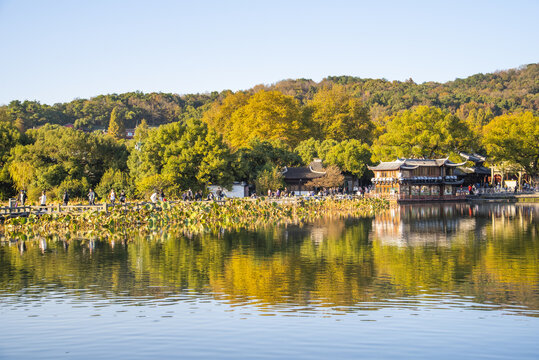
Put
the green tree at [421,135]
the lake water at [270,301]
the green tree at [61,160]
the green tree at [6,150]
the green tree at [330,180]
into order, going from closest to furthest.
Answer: the lake water at [270,301], the green tree at [61,160], the green tree at [6,150], the green tree at [330,180], the green tree at [421,135]

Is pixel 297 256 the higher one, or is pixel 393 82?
pixel 393 82

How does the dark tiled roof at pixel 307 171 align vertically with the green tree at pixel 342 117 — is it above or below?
below

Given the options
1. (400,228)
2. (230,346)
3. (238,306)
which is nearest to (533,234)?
(400,228)

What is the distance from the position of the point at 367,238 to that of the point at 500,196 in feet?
149

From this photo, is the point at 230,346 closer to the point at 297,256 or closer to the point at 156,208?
the point at 297,256

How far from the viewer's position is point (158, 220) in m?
36.0

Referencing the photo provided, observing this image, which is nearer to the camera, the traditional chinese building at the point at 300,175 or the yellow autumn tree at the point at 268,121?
the traditional chinese building at the point at 300,175

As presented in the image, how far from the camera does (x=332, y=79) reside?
7549 inches

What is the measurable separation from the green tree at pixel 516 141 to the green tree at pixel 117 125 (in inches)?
2767

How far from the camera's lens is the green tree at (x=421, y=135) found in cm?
6900

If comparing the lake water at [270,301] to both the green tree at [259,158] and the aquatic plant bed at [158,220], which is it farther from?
the green tree at [259,158]

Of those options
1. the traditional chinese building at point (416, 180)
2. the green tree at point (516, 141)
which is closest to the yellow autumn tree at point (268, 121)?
the traditional chinese building at point (416, 180)

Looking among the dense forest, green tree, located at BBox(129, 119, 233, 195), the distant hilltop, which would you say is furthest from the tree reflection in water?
the distant hilltop

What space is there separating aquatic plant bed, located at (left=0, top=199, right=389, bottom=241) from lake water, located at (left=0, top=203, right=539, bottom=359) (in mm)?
5358
